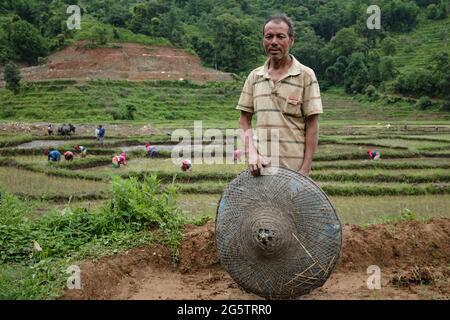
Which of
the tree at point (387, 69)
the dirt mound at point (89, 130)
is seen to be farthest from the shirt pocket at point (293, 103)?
the tree at point (387, 69)

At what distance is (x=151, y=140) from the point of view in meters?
22.0

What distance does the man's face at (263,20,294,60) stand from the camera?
351 cm

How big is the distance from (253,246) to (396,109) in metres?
38.5

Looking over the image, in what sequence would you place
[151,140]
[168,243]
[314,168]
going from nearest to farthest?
1. [168,243]
2. [314,168]
3. [151,140]

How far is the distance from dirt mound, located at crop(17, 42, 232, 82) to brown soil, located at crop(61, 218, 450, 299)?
37.8 meters

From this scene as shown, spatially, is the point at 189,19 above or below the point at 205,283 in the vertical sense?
above

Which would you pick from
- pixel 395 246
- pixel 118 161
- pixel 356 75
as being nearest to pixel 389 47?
pixel 356 75

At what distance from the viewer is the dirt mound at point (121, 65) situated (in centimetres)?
4244

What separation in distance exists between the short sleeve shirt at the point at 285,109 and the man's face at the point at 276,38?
20cm

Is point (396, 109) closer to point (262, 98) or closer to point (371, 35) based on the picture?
point (371, 35)

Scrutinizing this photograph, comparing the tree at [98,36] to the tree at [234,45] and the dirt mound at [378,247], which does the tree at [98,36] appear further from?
the dirt mound at [378,247]

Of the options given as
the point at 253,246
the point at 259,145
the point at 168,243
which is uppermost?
the point at 259,145
